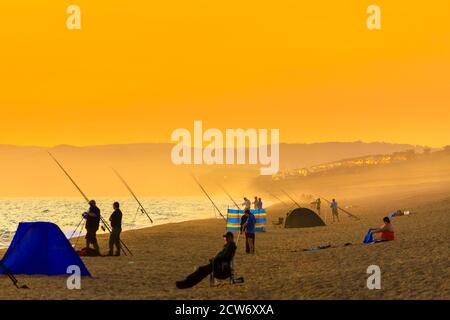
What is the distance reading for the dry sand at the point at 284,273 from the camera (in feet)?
45.9

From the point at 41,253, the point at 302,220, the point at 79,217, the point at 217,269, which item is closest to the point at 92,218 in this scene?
the point at 41,253

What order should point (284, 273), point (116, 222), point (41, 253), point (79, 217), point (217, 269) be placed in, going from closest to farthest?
point (217, 269) < point (284, 273) < point (41, 253) < point (116, 222) < point (79, 217)

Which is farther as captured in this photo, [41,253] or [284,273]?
[41,253]

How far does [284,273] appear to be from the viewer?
1744 cm

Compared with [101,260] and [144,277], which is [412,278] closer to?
[144,277]

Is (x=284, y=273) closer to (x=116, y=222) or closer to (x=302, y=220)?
(x=116, y=222)

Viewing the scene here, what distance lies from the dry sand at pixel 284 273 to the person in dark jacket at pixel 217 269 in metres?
0.21

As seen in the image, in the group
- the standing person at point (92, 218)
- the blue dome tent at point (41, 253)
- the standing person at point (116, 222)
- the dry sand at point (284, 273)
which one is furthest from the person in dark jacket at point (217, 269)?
the standing person at point (92, 218)

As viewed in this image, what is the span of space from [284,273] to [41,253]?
6.64m

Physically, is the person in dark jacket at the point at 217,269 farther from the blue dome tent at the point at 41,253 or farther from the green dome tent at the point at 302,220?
the green dome tent at the point at 302,220

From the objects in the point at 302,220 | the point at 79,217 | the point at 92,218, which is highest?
the point at 79,217

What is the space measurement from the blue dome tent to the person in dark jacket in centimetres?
366

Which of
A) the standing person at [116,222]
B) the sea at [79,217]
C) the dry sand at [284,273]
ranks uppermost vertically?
the sea at [79,217]
